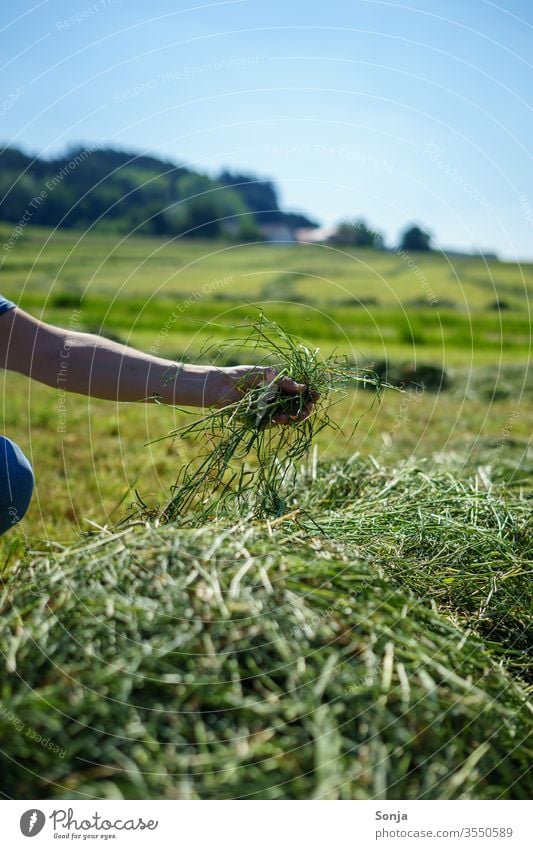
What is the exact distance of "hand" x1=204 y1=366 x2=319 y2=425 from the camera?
6.98 feet

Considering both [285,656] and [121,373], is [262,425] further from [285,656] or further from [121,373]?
[285,656]

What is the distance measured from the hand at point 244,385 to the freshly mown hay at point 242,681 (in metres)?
0.49

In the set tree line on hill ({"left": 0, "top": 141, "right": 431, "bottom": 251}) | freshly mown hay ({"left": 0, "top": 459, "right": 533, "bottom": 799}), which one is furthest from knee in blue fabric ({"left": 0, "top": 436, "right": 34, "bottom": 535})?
tree line on hill ({"left": 0, "top": 141, "right": 431, "bottom": 251})

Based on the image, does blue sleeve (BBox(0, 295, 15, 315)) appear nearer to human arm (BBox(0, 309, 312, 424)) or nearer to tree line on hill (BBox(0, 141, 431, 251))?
human arm (BBox(0, 309, 312, 424))

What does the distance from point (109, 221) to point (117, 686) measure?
2863cm

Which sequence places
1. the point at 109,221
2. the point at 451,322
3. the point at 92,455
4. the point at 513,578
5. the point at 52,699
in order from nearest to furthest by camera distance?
the point at 52,699
the point at 513,578
the point at 92,455
the point at 451,322
the point at 109,221

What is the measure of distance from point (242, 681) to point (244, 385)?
980 mm

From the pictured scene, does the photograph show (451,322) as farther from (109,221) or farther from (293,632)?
(109,221)

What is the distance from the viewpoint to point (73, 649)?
1.37m

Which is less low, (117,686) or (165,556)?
(165,556)

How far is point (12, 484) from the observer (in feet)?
7.43

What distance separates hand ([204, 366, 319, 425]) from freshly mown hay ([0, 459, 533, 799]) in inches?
19.5
